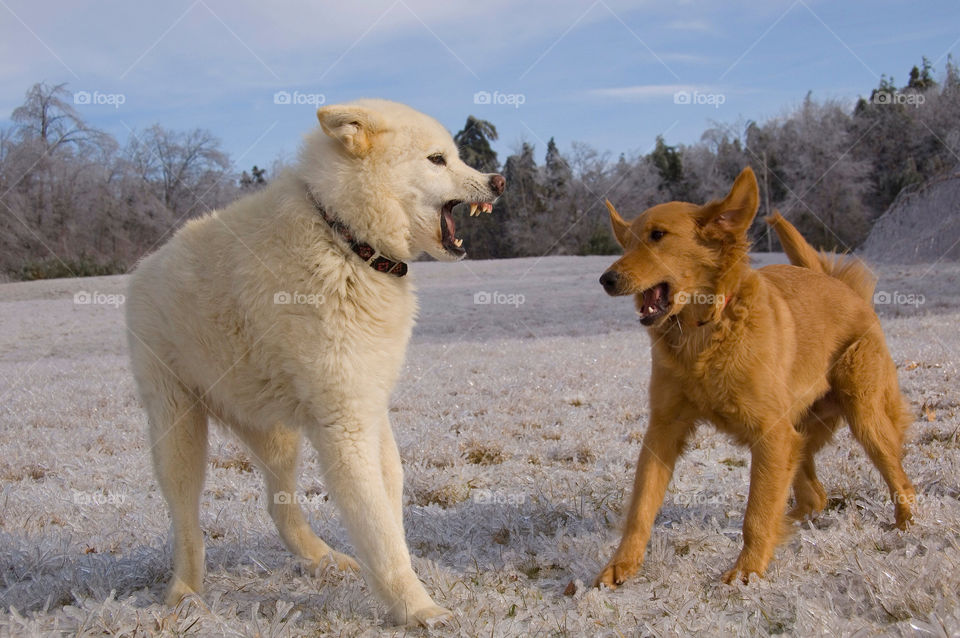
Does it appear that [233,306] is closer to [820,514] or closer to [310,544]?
[310,544]

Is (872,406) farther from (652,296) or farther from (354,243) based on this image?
(354,243)

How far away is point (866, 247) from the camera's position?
27.0 meters

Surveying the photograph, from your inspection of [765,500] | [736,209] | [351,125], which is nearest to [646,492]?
[765,500]

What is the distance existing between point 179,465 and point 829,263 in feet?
12.9

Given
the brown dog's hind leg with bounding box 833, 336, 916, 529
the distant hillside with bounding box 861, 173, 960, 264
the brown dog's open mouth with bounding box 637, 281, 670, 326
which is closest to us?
the brown dog's open mouth with bounding box 637, 281, 670, 326

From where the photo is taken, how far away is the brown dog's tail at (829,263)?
4500 mm

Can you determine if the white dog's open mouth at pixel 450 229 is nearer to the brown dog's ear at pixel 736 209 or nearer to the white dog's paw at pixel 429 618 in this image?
the brown dog's ear at pixel 736 209

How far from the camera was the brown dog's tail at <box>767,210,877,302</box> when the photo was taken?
450 cm

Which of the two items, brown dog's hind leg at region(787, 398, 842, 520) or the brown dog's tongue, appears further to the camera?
brown dog's hind leg at region(787, 398, 842, 520)

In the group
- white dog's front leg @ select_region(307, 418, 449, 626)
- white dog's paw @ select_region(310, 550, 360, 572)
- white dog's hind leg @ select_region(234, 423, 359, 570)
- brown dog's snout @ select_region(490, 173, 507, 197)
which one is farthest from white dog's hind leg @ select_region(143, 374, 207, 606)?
brown dog's snout @ select_region(490, 173, 507, 197)

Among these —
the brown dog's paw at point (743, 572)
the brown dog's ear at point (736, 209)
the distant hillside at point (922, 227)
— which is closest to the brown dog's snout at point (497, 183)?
the brown dog's ear at point (736, 209)

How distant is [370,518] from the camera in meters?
3.03

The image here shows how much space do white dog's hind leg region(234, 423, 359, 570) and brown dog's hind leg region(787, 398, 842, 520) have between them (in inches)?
100

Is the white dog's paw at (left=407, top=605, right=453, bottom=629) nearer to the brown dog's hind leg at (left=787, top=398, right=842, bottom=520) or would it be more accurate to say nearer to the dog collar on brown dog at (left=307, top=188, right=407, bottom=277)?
the dog collar on brown dog at (left=307, top=188, right=407, bottom=277)
